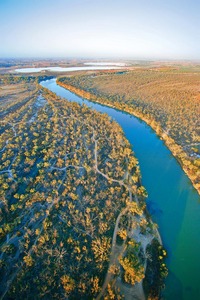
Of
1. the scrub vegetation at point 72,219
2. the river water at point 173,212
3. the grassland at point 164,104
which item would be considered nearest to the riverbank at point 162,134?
the grassland at point 164,104

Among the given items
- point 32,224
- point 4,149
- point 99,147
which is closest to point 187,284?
point 32,224

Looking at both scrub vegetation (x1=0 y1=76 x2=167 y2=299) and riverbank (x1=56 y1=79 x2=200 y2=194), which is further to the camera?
riverbank (x1=56 y1=79 x2=200 y2=194)

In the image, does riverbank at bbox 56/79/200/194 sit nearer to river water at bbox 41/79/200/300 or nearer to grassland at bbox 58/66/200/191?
grassland at bbox 58/66/200/191

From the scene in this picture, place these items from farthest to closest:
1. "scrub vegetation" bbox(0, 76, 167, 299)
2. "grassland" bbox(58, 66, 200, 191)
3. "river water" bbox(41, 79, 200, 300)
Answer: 1. "grassland" bbox(58, 66, 200, 191)
2. "river water" bbox(41, 79, 200, 300)
3. "scrub vegetation" bbox(0, 76, 167, 299)

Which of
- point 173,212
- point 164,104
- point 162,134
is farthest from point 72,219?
point 164,104

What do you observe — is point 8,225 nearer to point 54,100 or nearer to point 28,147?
point 28,147

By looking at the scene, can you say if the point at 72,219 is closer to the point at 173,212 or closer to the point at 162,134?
the point at 173,212

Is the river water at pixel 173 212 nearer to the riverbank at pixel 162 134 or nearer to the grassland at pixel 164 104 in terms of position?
the riverbank at pixel 162 134

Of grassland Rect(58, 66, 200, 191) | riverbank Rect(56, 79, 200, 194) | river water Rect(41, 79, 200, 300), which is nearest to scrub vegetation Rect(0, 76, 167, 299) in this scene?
river water Rect(41, 79, 200, 300)
